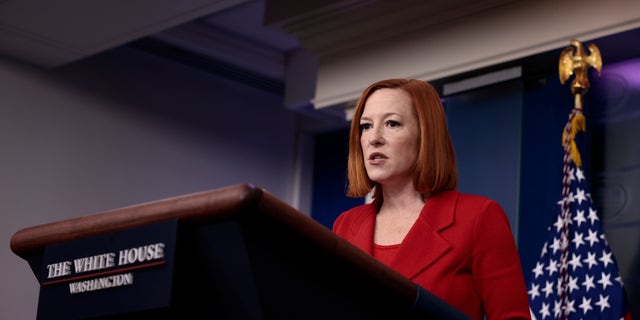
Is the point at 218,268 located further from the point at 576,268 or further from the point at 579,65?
the point at 579,65

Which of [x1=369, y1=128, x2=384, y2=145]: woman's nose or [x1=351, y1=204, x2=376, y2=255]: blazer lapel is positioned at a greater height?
[x1=369, y1=128, x2=384, y2=145]: woman's nose

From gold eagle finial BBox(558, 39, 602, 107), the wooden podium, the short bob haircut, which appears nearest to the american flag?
gold eagle finial BBox(558, 39, 602, 107)

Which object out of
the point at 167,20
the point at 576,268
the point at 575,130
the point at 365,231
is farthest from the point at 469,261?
the point at 167,20

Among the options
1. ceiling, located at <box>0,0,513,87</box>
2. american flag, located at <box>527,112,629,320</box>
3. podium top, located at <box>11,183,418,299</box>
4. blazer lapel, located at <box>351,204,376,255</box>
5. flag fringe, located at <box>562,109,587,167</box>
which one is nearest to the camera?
podium top, located at <box>11,183,418,299</box>

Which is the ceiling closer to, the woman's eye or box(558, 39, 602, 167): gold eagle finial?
box(558, 39, 602, 167): gold eagle finial

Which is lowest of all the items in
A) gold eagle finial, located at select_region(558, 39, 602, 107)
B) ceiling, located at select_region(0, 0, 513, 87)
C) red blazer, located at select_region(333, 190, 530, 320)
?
red blazer, located at select_region(333, 190, 530, 320)

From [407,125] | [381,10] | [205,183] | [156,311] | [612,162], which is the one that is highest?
[381,10]

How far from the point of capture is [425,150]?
187 cm

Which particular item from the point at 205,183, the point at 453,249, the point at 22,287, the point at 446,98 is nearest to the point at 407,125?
the point at 453,249

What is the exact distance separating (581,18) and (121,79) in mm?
3310

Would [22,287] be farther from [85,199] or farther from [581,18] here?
[581,18]

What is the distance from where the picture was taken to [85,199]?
19.7 feet

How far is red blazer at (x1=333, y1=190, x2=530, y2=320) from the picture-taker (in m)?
1.67

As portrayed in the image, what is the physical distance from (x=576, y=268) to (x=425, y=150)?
2392 mm
